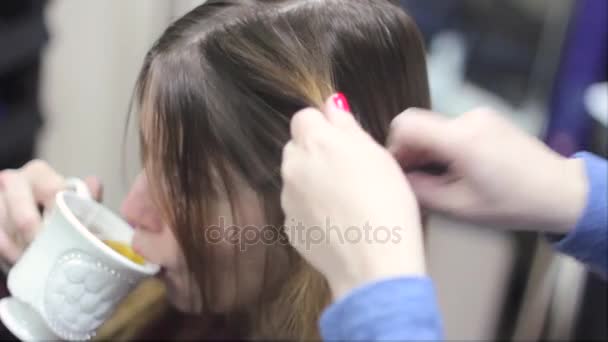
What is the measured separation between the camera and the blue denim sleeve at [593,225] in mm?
579

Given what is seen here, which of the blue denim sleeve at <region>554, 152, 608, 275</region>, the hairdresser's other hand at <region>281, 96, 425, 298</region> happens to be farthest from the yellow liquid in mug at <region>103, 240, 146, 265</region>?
the blue denim sleeve at <region>554, 152, 608, 275</region>

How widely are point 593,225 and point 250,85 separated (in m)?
0.30

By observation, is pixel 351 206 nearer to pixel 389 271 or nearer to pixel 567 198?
pixel 389 271

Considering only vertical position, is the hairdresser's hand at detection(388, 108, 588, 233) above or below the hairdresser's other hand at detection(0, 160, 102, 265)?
above

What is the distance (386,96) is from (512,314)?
67 cm

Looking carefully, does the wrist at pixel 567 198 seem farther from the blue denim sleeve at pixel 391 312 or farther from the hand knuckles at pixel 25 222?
the hand knuckles at pixel 25 222

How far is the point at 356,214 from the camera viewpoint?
44cm

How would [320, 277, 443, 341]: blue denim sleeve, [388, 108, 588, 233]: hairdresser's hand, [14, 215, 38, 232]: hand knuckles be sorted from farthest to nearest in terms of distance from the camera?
[14, 215, 38, 232]: hand knuckles < [388, 108, 588, 233]: hairdresser's hand < [320, 277, 443, 341]: blue denim sleeve

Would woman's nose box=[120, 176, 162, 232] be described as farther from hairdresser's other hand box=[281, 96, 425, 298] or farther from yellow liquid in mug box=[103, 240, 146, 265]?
hairdresser's other hand box=[281, 96, 425, 298]

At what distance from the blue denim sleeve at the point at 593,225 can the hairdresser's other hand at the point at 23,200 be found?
45cm

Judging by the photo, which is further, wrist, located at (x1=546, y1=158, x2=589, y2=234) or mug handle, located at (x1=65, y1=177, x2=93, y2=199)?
mug handle, located at (x1=65, y1=177, x2=93, y2=199)

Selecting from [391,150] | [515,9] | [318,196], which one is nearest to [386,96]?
[391,150]

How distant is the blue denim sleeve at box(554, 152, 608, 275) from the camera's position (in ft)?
1.90

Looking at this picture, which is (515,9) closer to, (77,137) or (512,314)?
(512,314)
